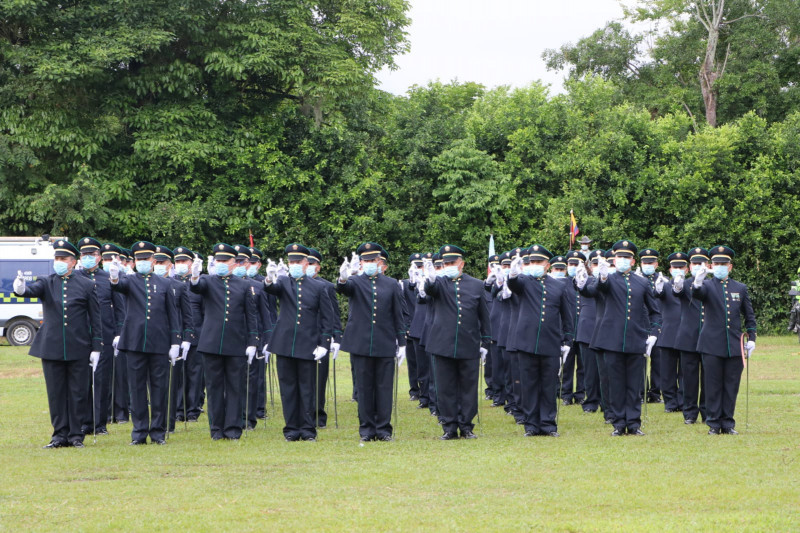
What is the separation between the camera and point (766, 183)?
87.2 ft

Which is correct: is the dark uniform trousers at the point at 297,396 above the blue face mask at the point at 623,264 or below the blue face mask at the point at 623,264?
below

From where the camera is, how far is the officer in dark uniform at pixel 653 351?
1243 centimetres

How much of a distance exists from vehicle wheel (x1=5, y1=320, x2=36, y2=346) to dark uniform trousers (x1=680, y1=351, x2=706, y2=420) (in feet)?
57.0

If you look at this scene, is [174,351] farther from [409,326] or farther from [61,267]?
[409,326]

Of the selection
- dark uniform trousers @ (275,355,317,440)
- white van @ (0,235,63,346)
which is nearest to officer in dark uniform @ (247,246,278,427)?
dark uniform trousers @ (275,355,317,440)

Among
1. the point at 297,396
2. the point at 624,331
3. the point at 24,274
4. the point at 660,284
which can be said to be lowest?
the point at 297,396

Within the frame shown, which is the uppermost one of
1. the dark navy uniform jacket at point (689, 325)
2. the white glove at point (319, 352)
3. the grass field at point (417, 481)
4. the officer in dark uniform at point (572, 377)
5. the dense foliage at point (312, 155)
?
the dense foliage at point (312, 155)

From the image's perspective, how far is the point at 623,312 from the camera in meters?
10.8

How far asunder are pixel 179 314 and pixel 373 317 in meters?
2.12

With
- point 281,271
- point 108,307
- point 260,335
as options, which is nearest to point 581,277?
point 281,271

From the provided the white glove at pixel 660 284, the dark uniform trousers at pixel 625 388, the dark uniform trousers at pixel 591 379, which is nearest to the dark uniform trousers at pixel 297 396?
the dark uniform trousers at pixel 625 388

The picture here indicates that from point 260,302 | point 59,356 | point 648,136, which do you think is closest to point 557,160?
point 648,136

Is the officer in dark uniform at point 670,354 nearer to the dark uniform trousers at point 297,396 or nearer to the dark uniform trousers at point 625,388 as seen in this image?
the dark uniform trousers at point 625,388

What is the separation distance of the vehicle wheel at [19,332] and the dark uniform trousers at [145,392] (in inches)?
597
